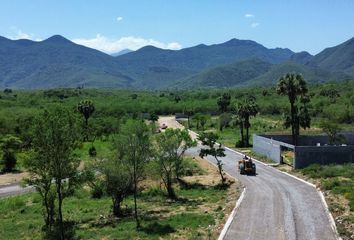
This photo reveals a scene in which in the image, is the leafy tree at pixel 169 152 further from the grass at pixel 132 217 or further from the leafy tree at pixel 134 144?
the leafy tree at pixel 134 144

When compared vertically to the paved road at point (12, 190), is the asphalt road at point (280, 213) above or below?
above

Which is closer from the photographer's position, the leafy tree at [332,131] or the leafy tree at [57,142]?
the leafy tree at [57,142]

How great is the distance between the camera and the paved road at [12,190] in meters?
48.7

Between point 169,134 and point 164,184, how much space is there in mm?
5160

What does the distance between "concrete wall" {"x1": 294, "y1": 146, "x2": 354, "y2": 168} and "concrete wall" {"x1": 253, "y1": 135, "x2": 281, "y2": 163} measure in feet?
16.6

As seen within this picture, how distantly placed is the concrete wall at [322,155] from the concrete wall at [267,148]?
5.06m

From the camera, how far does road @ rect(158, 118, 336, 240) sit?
27656 mm

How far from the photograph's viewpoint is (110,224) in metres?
32.8

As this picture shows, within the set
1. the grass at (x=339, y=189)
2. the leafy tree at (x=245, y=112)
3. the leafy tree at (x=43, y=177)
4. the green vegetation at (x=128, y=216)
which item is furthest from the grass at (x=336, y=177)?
the leafy tree at (x=245, y=112)

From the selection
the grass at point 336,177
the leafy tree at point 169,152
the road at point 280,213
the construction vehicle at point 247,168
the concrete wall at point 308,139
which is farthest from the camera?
the concrete wall at point 308,139

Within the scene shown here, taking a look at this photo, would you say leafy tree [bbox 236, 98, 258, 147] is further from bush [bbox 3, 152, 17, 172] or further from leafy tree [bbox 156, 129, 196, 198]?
bush [bbox 3, 152, 17, 172]

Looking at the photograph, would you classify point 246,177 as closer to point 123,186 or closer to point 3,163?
point 123,186

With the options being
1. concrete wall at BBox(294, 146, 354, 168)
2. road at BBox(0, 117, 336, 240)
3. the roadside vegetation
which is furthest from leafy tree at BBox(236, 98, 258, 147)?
road at BBox(0, 117, 336, 240)

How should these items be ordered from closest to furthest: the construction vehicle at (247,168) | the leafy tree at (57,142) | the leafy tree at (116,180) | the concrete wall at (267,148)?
the leafy tree at (57,142)
the leafy tree at (116,180)
the construction vehicle at (247,168)
the concrete wall at (267,148)
